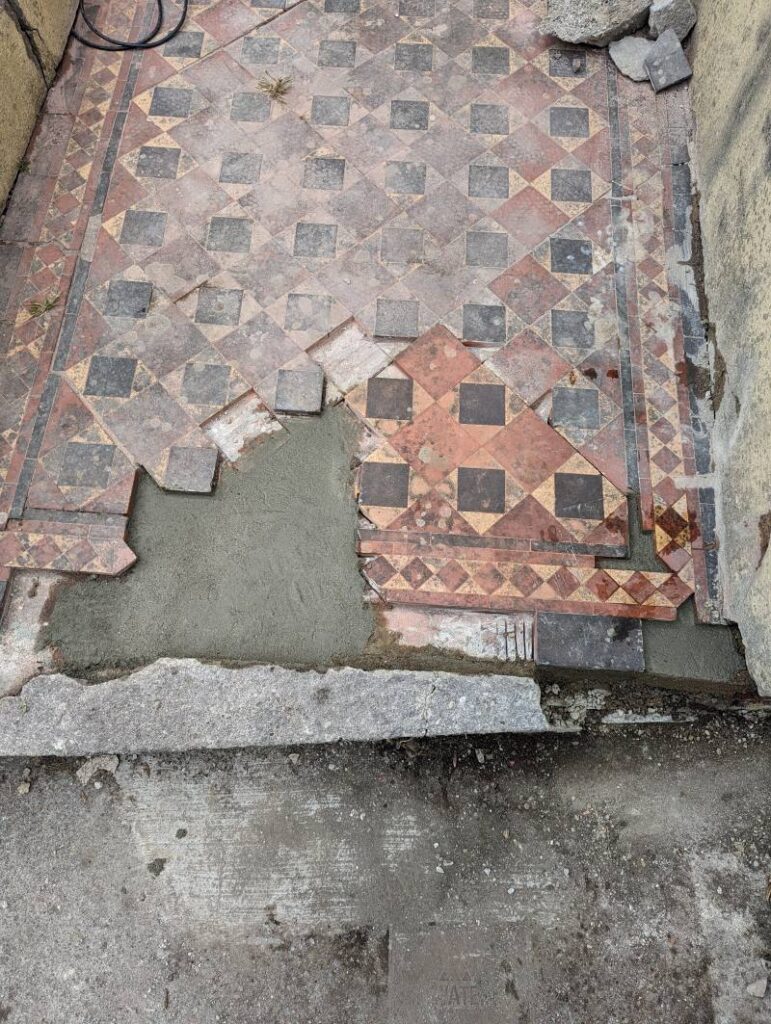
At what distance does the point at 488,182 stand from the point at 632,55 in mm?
1404

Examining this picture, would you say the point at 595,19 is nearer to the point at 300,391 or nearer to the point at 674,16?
the point at 674,16

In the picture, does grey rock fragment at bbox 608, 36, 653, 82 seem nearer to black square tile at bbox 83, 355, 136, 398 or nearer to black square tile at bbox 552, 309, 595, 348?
black square tile at bbox 552, 309, 595, 348

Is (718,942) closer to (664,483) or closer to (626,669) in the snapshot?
(626,669)

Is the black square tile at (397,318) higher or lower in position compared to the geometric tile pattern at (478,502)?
higher

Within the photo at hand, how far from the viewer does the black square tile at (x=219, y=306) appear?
4.21 meters

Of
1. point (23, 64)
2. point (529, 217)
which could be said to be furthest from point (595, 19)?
point (23, 64)

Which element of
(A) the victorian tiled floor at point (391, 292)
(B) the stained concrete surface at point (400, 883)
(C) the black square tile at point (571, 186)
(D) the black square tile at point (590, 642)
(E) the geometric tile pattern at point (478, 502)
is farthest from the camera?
(C) the black square tile at point (571, 186)

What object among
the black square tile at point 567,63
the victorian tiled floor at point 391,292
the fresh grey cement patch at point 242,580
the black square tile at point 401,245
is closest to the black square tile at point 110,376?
the victorian tiled floor at point 391,292

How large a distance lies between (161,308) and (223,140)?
1.29 metres

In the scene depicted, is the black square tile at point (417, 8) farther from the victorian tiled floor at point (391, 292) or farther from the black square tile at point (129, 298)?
the black square tile at point (129, 298)

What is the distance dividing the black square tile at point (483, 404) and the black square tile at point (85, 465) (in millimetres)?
1898

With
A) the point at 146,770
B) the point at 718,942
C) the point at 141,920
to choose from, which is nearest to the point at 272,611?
the point at 146,770

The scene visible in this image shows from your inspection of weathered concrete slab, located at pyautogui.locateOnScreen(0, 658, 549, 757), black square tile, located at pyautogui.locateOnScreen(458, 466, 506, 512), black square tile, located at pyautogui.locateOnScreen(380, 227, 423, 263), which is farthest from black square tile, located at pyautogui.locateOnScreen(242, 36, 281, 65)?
weathered concrete slab, located at pyautogui.locateOnScreen(0, 658, 549, 757)

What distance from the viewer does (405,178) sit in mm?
4574
